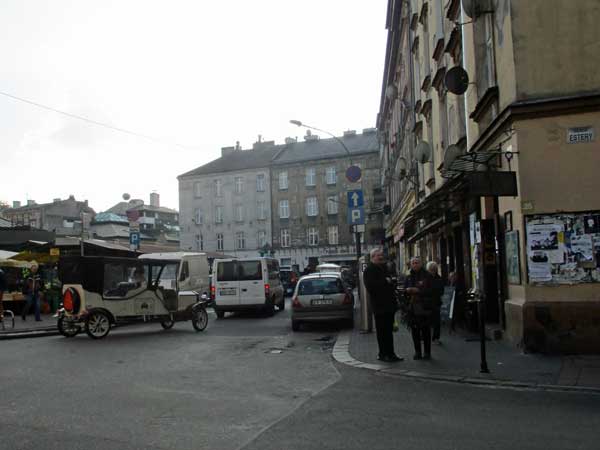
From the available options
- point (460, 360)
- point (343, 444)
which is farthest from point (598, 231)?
point (343, 444)

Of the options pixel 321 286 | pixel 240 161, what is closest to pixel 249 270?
pixel 321 286

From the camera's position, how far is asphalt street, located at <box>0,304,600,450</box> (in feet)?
18.1

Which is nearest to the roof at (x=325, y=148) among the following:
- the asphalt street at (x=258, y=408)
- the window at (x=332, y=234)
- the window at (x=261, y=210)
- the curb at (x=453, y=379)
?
the window at (x=261, y=210)

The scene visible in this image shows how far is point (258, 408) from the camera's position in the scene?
22.5ft

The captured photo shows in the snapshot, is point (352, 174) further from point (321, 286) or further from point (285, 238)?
point (285, 238)

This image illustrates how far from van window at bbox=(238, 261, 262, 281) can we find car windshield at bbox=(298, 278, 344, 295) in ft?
15.6

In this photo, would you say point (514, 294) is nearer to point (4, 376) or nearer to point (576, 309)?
point (576, 309)

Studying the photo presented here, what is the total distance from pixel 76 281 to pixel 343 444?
10.9 meters

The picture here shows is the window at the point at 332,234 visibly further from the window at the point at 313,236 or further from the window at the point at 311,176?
the window at the point at 311,176

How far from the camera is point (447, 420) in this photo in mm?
6176

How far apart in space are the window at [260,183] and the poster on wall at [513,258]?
182 ft

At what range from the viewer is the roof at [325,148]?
62466 millimetres

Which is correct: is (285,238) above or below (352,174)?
above

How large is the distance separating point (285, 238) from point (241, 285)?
4402cm
